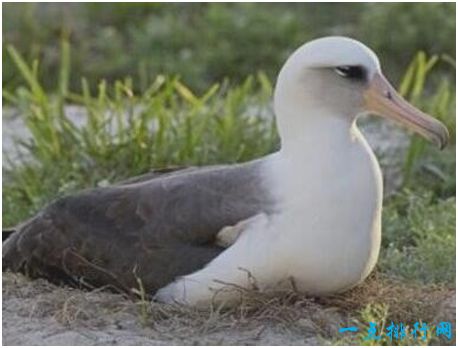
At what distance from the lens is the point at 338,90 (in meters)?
4.86

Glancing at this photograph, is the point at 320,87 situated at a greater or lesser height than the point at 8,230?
greater

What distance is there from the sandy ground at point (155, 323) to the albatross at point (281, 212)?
66 millimetres

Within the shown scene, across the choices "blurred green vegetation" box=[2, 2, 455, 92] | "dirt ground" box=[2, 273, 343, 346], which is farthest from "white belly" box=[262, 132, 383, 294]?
"blurred green vegetation" box=[2, 2, 455, 92]

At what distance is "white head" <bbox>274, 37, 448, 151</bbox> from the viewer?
4832 mm

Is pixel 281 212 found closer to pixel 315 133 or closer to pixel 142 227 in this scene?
pixel 315 133

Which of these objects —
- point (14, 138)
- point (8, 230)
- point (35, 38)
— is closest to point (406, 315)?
point (8, 230)

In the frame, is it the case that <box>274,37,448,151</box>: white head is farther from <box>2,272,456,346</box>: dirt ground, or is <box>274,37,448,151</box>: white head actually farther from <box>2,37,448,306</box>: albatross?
<box>2,272,456,346</box>: dirt ground

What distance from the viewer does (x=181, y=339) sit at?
4668 mm

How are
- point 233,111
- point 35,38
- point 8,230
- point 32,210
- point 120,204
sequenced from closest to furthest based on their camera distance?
point 120,204
point 8,230
point 32,210
point 233,111
point 35,38

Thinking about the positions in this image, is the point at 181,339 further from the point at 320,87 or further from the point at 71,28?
the point at 71,28

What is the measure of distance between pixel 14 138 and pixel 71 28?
2.71 meters

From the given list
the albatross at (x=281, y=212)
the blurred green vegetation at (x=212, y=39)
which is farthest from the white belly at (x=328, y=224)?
the blurred green vegetation at (x=212, y=39)

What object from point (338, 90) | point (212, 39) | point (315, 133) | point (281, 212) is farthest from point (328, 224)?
point (212, 39)

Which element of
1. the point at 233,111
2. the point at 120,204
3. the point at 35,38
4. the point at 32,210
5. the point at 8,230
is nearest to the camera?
the point at 120,204
